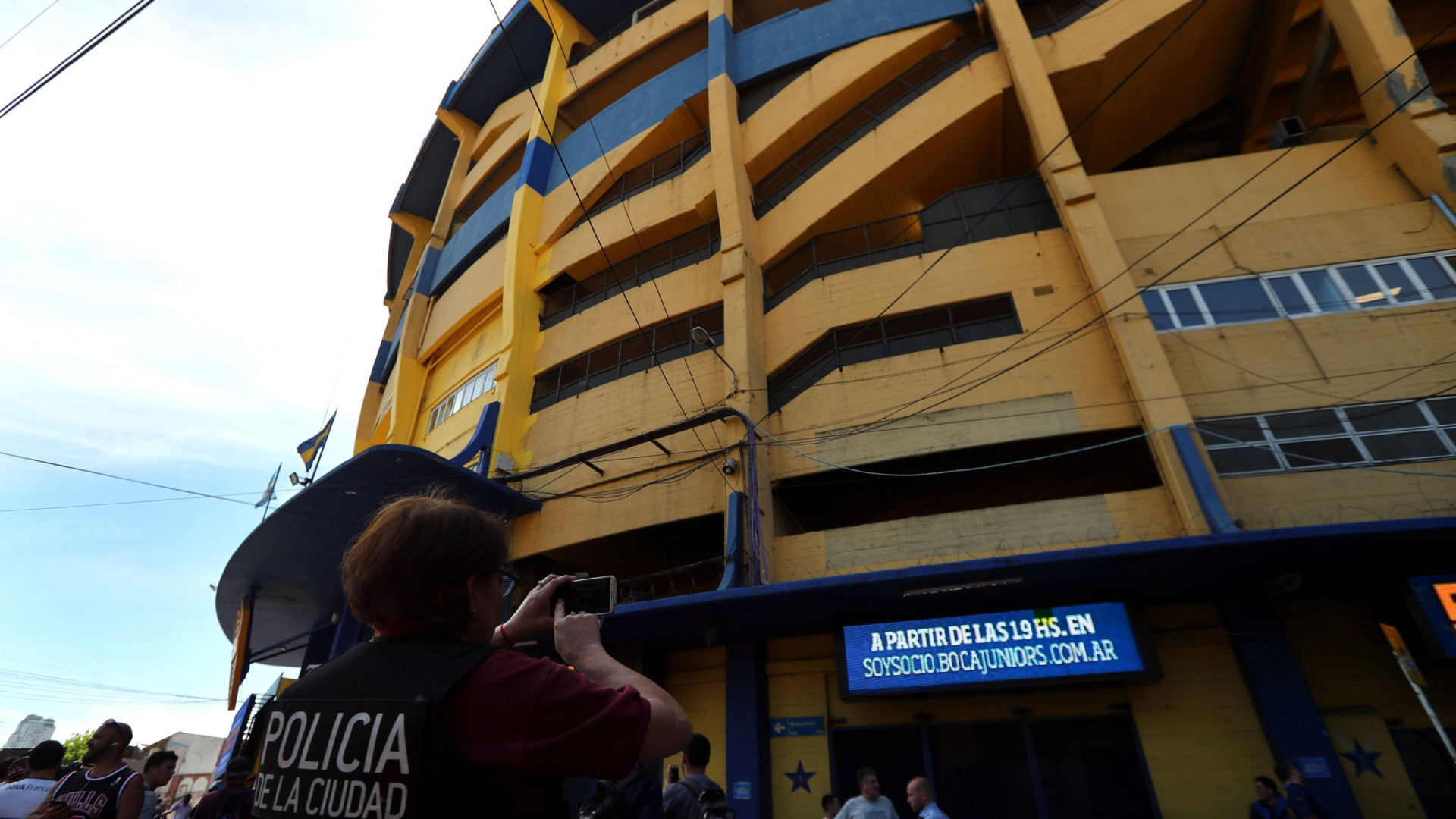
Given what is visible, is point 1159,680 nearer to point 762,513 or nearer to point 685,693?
point 762,513

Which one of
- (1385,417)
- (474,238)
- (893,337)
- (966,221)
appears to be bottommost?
(1385,417)

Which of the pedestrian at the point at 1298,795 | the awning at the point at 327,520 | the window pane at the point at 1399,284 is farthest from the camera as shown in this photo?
the awning at the point at 327,520

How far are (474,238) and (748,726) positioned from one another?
793 inches

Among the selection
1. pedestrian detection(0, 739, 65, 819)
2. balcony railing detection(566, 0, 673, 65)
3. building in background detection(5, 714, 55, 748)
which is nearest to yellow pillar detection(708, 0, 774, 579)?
balcony railing detection(566, 0, 673, 65)

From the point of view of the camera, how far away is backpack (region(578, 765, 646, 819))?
3.72m

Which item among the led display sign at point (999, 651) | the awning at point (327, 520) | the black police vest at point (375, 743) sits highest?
the awning at point (327, 520)

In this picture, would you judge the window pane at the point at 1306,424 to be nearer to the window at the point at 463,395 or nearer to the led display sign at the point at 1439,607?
the led display sign at the point at 1439,607

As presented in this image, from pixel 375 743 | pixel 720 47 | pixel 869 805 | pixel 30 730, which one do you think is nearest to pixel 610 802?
pixel 375 743

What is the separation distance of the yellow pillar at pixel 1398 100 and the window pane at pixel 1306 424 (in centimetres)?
484

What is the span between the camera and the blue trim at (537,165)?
2105 cm

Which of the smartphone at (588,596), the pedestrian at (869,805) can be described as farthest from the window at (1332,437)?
the smartphone at (588,596)

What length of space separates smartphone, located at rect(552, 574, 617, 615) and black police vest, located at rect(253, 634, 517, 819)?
18.6 inches

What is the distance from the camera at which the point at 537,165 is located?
21.3m

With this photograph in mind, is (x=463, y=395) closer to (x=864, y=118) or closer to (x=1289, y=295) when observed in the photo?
(x=864, y=118)
